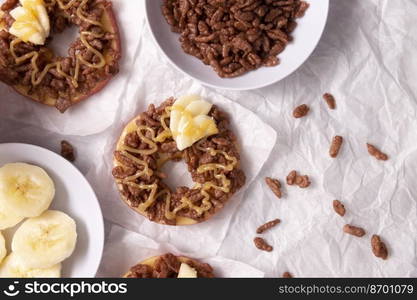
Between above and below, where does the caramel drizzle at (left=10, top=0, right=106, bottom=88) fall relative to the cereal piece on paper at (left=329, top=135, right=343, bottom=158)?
above

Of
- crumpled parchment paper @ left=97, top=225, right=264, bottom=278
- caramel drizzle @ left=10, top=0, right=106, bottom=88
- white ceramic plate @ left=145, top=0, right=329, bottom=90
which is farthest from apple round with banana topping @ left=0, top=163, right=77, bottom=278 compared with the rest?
white ceramic plate @ left=145, top=0, right=329, bottom=90

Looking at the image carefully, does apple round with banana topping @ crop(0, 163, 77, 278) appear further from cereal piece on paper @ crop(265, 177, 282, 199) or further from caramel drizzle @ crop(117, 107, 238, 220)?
cereal piece on paper @ crop(265, 177, 282, 199)

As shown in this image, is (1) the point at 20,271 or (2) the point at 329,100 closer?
(1) the point at 20,271

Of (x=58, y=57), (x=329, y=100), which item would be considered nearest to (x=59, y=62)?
(x=58, y=57)

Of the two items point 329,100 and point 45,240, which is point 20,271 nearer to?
point 45,240

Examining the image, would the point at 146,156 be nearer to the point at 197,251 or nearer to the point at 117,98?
the point at 117,98

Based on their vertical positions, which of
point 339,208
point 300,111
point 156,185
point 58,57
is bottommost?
point 339,208

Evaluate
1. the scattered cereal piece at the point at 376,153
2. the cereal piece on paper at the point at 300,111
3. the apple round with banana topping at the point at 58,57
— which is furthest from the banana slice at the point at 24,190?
the scattered cereal piece at the point at 376,153

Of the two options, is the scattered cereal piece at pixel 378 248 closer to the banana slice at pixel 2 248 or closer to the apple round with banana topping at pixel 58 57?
the apple round with banana topping at pixel 58 57
